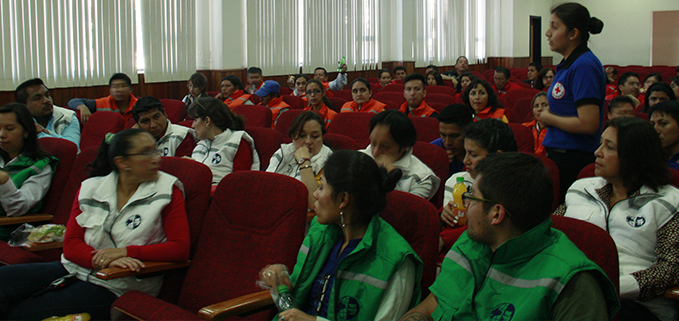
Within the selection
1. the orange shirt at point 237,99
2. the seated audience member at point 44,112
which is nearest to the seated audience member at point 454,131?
the seated audience member at point 44,112

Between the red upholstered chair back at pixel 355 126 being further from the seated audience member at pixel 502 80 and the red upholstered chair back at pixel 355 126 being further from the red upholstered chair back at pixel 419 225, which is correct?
the seated audience member at pixel 502 80

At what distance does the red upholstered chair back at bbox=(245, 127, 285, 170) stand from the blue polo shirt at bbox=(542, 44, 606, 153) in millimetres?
1678

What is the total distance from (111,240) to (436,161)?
1565 mm

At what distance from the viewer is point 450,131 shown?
2.93 meters

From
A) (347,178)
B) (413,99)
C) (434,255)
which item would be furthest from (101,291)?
(413,99)

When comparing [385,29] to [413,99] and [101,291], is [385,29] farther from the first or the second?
[101,291]

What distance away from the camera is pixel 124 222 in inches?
84.8

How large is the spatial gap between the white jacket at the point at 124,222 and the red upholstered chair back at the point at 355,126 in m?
1.76

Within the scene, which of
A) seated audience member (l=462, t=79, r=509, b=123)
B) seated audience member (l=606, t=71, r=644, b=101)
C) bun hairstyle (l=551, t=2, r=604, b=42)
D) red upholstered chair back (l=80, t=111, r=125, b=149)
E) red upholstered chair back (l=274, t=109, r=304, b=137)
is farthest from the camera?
seated audience member (l=606, t=71, r=644, b=101)

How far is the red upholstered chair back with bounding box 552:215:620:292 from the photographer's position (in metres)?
1.52

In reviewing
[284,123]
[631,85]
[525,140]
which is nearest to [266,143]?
[284,123]

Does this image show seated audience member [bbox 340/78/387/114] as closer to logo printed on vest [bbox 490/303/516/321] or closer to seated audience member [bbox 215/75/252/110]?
seated audience member [bbox 215/75/252/110]

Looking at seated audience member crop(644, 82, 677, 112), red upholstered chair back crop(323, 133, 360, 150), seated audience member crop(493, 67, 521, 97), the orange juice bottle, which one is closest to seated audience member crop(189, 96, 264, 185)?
red upholstered chair back crop(323, 133, 360, 150)

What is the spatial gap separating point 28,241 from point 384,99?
4728 millimetres
